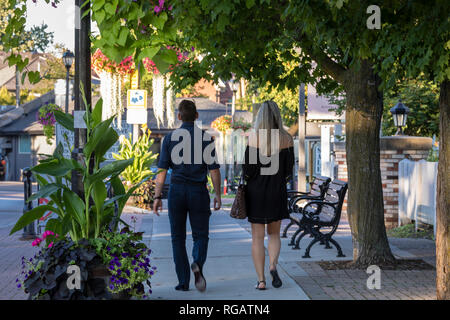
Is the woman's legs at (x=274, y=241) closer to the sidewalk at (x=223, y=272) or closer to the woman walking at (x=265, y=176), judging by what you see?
the woman walking at (x=265, y=176)

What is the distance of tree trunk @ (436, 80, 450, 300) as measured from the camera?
593 centimetres

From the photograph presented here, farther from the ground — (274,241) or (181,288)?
(274,241)

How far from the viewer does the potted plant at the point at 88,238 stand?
544cm

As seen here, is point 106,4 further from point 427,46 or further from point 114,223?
point 427,46

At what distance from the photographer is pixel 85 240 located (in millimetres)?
5629

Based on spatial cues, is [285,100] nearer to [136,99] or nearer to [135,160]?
[135,160]

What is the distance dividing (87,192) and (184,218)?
4.47ft

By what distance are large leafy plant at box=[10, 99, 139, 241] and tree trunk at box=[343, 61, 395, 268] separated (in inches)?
141

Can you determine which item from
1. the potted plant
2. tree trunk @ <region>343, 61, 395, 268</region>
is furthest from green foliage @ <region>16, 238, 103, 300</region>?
tree trunk @ <region>343, 61, 395, 268</region>

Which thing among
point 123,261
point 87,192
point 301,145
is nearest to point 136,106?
point 301,145

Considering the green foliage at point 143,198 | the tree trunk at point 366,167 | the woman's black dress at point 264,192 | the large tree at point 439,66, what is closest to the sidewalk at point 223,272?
the woman's black dress at point 264,192

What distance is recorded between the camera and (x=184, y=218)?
7.00 meters

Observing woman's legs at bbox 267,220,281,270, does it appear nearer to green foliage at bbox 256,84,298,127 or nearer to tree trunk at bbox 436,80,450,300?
tree trunk at bbox 436,80,450,300
